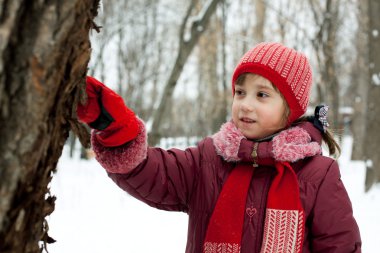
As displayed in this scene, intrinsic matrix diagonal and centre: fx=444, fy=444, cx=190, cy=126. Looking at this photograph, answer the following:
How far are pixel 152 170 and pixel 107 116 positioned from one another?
379mm

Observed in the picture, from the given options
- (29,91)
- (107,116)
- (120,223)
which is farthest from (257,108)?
(120,223)

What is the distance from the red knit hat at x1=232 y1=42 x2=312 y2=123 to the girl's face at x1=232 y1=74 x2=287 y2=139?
0.10 feet

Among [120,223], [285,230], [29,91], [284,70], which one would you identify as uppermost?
[284,70]

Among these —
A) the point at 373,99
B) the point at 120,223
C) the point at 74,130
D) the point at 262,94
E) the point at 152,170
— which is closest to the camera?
the point at 74,130

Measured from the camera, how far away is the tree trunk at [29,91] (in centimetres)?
80

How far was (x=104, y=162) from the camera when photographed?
1.43 m

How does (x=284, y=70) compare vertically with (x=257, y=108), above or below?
above

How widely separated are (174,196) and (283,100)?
0.60 m

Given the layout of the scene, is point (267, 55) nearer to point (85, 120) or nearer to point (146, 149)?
point (146, 149)

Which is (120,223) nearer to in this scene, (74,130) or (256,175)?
(256,175)

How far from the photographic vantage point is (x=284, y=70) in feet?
5.99

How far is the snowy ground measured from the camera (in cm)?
408

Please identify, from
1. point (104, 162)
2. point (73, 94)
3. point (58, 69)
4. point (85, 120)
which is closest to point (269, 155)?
point (104, 162)

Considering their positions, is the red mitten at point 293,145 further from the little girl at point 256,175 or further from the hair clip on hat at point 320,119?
the hair clip on hat at point 320,119
